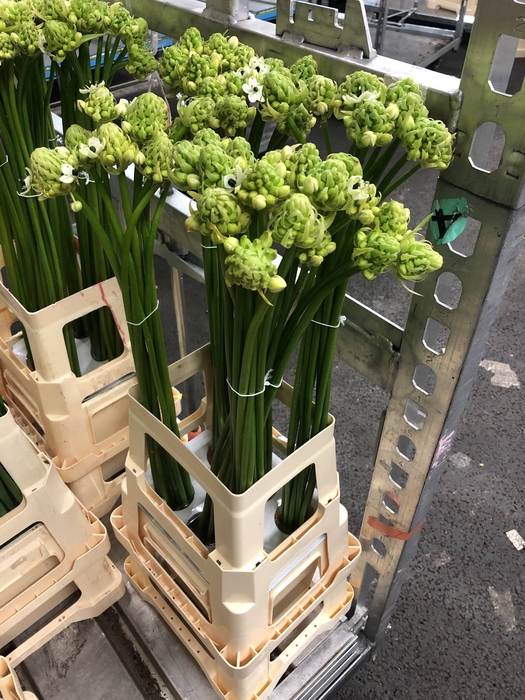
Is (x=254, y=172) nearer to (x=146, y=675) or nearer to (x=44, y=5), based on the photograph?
(x=44, y=5)

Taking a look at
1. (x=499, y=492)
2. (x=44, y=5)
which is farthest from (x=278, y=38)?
(x=499, y=492)

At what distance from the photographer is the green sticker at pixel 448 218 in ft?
1.54

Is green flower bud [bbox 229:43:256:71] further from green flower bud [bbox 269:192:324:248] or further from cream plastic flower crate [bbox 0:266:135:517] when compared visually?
cream plastic flower crate [bbox 0:266:135:517]

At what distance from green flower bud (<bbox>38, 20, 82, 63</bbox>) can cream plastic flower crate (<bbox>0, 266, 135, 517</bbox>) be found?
0.84 ft

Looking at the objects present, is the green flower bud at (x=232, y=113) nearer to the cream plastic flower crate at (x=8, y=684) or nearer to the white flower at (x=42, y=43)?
the white flower at (x=42, y=43)

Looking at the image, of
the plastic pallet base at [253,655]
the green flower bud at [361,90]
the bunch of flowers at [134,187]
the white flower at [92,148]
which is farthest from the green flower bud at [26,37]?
the plastic pallet base at [253,655]

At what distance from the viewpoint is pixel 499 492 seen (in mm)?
1370

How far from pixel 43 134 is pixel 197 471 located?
457mm

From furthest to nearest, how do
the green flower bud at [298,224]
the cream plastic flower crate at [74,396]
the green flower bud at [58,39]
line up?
the cream plastic flower crate at [74,396] → the green flower bud at [58,39] → the green flower bud at [298,224]

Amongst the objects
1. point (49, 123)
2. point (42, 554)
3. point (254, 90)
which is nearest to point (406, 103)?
point (254, 90)

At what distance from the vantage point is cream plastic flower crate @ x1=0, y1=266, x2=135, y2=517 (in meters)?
0.69

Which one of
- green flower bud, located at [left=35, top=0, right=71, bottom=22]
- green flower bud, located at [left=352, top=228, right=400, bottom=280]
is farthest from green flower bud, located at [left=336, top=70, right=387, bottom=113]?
green flower bud, located at [left=35, top=0, right=71, bottom=22]

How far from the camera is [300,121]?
458 mm

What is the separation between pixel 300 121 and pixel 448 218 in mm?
147
